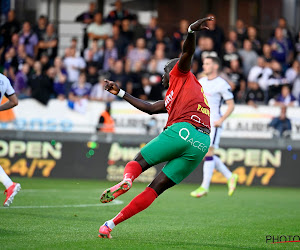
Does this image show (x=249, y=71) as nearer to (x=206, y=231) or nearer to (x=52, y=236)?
(x=206, y=231)

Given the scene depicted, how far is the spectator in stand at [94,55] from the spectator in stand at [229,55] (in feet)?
12.5

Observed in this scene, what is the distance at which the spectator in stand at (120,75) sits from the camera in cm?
2047

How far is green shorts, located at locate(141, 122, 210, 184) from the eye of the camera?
7.56 meters

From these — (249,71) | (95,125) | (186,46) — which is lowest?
(95,125)

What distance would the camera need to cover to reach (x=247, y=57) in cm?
2142

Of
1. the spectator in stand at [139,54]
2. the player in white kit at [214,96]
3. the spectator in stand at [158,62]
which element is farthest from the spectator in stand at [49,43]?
the player in white kit at [214,96]

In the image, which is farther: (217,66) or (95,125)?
(95,125)

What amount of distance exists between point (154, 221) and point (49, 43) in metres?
13.5

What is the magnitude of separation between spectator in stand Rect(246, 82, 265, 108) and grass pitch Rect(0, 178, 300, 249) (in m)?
4.70

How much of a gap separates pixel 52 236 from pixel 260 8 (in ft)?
64.7

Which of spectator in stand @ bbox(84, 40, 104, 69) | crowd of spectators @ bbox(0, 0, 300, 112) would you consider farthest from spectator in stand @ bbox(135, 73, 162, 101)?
spectator in stand @ bbox(84, 40, 104, 69)

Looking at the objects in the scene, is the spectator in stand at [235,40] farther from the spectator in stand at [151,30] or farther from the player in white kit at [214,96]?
the player in white kit at [214,96]

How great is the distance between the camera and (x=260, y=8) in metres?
26.0

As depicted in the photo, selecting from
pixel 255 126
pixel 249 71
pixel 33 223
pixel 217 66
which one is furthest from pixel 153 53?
pixel 33 223
